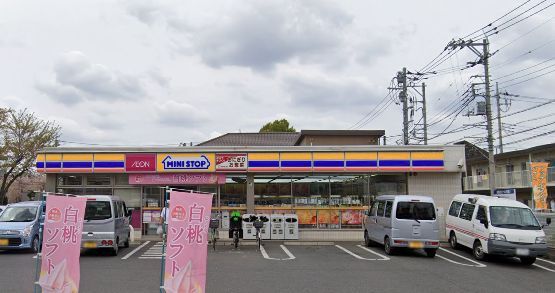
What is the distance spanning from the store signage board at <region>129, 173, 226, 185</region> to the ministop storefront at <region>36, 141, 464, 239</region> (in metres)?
0.04

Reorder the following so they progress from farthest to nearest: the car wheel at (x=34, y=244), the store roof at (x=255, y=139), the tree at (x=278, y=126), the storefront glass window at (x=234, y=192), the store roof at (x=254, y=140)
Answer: the tree at (x=278, y=126), the store roof at (x=255, y=139), the store roof at (x=254, y=140), the storefront glass window at (x=234, y=192), the car wheel at (x=34, y=244)

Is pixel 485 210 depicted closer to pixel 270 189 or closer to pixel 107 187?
pixel 270 189

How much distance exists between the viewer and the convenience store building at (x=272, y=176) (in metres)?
21.5

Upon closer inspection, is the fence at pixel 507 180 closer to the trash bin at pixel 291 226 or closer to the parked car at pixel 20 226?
the trash bin at pixel 291 226

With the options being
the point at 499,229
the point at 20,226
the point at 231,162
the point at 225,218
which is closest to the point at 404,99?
the point at 231,162

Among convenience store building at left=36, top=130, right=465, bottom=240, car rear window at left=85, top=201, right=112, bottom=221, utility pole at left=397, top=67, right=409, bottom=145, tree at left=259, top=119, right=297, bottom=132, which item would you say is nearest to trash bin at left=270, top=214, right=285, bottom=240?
convenience store building at left=36, top=130, right=465, bottom=240

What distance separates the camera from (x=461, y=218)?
1788cm

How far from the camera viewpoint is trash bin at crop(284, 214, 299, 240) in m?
21.1

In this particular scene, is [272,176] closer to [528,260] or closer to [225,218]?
[225,218]

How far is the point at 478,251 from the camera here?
52.6 ft

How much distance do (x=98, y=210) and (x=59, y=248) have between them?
847cm

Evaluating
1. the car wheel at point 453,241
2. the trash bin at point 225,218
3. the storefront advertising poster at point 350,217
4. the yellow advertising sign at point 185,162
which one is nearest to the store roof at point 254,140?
the storefront advertising poster at point 350,217

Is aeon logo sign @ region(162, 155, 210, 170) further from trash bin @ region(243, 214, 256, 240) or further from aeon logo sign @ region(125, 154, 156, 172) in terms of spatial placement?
trash bin @ region(243, 214, 256, 240)

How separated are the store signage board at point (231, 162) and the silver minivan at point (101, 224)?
241 inches
